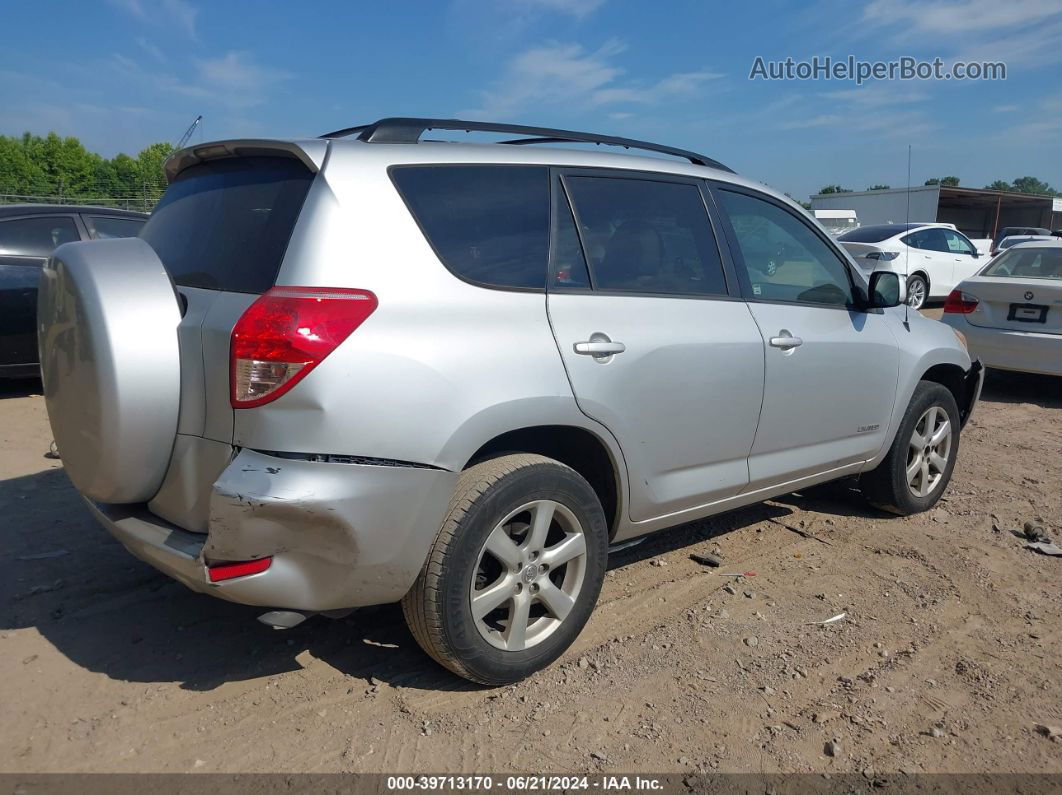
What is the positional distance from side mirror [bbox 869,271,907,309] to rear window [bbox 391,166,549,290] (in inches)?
→ 77.4

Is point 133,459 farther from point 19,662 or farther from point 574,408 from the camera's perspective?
point 574,408

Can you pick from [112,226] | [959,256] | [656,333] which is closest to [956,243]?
[959,256]

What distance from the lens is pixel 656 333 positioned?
3258 mm

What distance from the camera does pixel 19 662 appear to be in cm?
309

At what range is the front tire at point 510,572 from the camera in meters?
2.70

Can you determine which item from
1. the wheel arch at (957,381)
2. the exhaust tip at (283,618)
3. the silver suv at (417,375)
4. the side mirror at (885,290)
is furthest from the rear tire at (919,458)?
the exhaust tip at (283,618)

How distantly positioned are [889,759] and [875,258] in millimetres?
12521

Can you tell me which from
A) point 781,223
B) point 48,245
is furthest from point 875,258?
point 48,245

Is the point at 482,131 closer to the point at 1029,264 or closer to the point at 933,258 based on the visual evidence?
the point at 1029,264

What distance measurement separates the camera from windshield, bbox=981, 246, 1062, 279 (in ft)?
26.3

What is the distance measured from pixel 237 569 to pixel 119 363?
0.70 meters

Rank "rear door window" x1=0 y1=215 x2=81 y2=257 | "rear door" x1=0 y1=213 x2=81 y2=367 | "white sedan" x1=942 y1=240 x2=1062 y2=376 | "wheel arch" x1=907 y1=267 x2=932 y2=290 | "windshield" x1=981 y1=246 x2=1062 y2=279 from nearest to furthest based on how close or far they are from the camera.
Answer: "rear door" x1=0 y1=213 x2=81 y2=367
"rear door window" x1=0 y1=215 x2=81 y2=257
"white sedan" x1=942 y1=240 x2=1062 y2=376
"windshield" x1=981 y1=246 x2=1062 y2=279
"wheel arch" x1=907 y1=267 x2=932 y2=290

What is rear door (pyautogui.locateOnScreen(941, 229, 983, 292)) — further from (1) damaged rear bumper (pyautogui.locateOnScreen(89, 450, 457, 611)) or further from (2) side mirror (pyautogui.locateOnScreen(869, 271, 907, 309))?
(1) damaged rear bumper (pyautogui.locateOnScreen(89, 450, 457, 611))

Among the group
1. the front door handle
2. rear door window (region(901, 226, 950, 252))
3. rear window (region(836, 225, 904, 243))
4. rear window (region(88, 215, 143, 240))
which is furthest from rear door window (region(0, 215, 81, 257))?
rear door window (region(901, 226, 950, 252))
